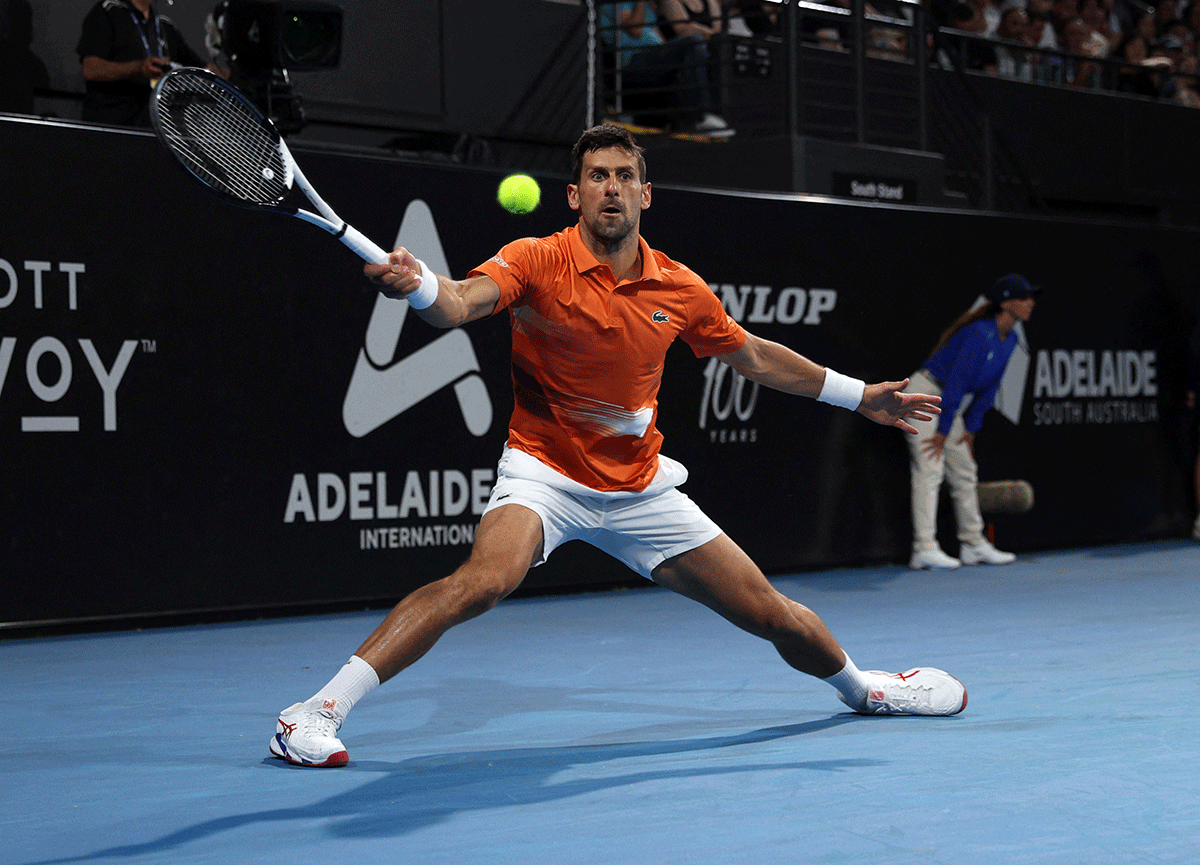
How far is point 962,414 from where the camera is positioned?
9.43 metres

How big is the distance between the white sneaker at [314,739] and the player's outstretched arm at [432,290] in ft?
3.80

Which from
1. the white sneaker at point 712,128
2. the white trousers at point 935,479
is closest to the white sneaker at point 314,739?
the white trousers at point 935,479

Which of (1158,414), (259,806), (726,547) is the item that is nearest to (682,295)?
(726,547)

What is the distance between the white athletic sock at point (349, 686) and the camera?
3938 millimetres

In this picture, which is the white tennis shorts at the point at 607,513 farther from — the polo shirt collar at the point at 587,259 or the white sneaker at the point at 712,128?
the white sneaker at the point at 712,128

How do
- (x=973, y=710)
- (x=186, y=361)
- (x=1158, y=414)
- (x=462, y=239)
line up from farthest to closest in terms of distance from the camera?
(x=1158, y=414)
(x=462, y=239)
(x=186, y=361)
(x=973, y=710)

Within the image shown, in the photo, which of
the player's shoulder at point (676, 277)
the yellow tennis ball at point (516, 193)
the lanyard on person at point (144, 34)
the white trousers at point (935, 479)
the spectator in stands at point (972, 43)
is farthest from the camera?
the spectator in stands at point (972, 43)

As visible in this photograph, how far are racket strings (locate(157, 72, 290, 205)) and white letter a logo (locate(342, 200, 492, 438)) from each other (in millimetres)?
3458

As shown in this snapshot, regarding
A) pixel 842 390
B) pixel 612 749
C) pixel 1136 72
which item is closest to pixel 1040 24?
pixel 1136 72

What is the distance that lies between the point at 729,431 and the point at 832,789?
5.12 m

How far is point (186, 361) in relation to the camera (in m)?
6.93

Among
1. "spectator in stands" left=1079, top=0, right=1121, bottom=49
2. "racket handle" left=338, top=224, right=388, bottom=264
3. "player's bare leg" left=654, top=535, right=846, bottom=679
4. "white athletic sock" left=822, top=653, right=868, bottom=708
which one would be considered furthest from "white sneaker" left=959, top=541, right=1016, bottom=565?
"spectator in stands" left=1079, top=0, right=1121, bottom=49

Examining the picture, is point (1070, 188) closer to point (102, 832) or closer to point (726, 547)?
point (726, 547)

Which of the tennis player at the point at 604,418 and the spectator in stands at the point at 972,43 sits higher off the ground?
the spectator in stands at the point at 972,43
